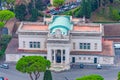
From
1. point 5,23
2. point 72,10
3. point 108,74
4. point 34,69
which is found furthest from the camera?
point 72,10

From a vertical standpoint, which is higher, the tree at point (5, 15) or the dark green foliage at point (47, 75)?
the tree at point (5, 15)

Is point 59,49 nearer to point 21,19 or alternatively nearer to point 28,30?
point 28,30

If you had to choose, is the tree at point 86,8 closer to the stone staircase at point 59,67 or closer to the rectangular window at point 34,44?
the rectangular window at point 34,44

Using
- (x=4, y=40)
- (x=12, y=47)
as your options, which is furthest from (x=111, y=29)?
(x=12, y=47)

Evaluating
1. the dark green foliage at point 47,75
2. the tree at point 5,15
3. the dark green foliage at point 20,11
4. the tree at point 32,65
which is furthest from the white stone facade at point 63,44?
the dark green foliage at point 20,11

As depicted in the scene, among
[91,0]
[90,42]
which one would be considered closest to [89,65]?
[90,42]

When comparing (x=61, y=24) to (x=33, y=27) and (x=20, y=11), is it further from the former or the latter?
(x=20, y=11)

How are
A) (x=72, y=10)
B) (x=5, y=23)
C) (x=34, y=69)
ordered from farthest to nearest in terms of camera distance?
(x=72, y=10) < (x=5, y=23) < (x=34, y=69)

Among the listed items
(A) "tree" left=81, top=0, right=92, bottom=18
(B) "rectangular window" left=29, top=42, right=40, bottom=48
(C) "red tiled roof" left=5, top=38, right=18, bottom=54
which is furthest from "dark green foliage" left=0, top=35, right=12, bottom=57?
(A) "tree" left=81, top=0, right=92, bottom=18
